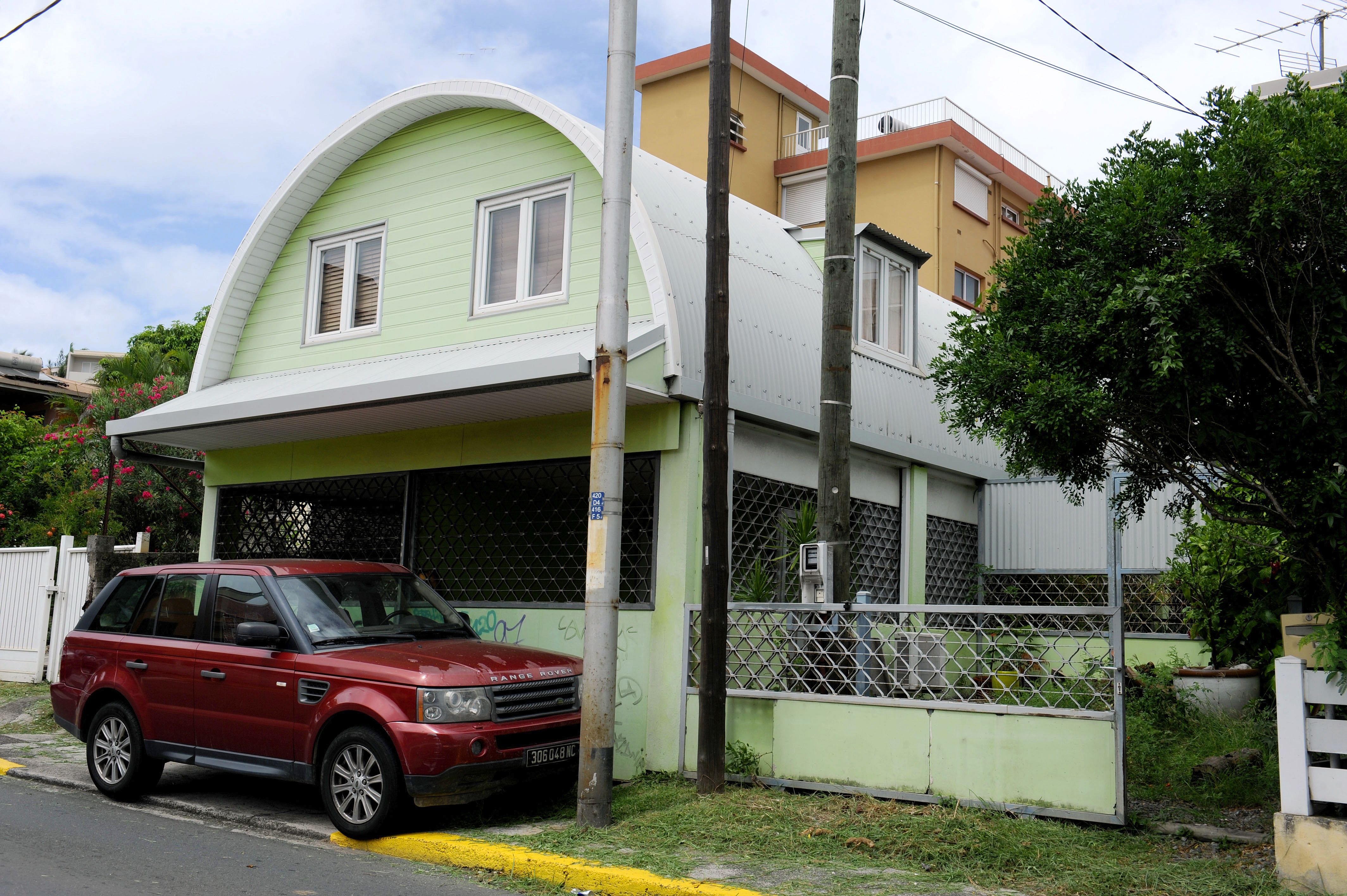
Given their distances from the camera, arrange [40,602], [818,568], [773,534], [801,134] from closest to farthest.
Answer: [818,568]
[773,534]
[40,602]
[801,134]

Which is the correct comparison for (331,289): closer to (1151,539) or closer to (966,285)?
(1151,539)

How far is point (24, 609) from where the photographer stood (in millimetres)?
15641

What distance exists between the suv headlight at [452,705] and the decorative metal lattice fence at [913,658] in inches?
76.1

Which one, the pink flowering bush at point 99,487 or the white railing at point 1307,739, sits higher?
the pink flowering bush at point 99,487

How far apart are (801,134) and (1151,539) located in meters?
20.8

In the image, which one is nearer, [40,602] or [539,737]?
[539,737]

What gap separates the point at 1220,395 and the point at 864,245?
6471mm

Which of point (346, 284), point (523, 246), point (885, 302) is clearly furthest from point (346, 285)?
point (885, 302)

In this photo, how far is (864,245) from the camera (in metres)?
12.6

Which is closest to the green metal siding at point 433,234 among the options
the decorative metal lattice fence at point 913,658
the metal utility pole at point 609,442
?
the metal utility pole at point 609,442

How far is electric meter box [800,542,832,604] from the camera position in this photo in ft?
27.9

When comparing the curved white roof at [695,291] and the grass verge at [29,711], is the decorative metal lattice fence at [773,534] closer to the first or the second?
the curved white roof at [695,291]

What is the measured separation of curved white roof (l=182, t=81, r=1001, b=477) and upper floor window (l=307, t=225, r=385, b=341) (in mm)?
636

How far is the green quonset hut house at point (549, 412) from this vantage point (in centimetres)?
933
